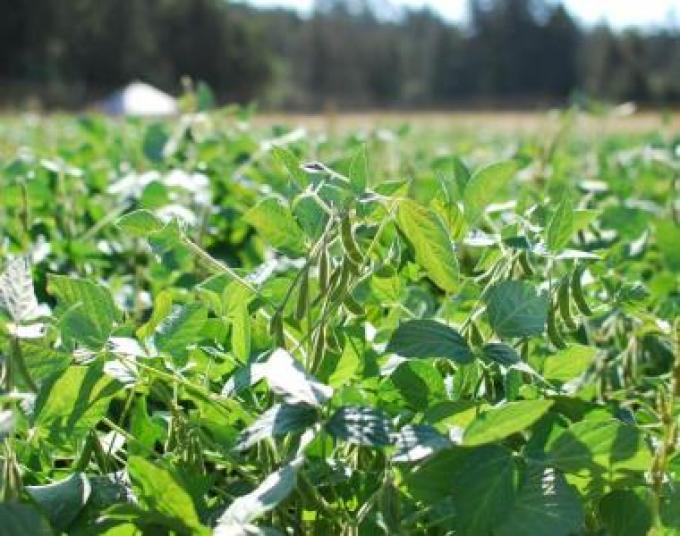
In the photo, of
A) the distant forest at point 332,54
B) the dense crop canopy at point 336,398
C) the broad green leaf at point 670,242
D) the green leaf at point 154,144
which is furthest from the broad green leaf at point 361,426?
the distant forest at point 332,54

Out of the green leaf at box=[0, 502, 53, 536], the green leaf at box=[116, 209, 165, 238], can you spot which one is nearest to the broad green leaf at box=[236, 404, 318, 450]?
the green leaf at box=[0, 502, 53, 536]

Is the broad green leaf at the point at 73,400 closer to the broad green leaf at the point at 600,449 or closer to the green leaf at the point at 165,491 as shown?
the green leaf at the point at 165,491

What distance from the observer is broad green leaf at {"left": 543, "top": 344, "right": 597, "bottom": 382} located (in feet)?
2.52

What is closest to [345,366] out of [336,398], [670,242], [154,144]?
[336,398]

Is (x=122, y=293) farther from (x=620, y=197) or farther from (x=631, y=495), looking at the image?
(x=620, y=197)

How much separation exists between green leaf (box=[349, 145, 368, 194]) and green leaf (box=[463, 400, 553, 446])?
16 centimetres

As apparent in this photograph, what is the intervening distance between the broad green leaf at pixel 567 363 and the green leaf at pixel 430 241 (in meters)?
0.17

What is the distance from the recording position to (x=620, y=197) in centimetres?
172

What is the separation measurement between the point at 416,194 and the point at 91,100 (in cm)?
3473

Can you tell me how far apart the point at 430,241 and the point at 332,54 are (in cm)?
5673

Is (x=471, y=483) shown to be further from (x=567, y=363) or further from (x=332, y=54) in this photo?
(x=332, y=54)

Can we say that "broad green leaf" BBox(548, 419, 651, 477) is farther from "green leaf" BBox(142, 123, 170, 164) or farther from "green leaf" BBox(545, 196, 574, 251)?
"green leaf" BBox(142, 123, 170, 164)

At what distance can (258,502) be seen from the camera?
525mm

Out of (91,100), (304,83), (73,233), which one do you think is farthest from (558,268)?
(304,83)
